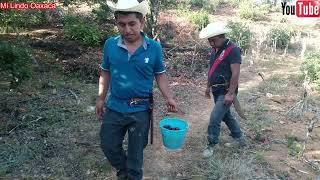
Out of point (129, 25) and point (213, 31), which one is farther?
point (213, 31)

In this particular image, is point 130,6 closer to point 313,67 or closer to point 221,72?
point 221,72

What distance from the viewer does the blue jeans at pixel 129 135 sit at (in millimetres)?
3158

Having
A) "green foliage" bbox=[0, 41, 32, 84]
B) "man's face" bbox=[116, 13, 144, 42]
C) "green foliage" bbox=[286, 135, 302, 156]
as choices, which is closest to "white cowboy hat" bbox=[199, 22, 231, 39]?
"man's face" bbox=[116, 13, 144, 42]

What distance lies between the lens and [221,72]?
408 cm

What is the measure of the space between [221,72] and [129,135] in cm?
138

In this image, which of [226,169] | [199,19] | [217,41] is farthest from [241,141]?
[199,19]

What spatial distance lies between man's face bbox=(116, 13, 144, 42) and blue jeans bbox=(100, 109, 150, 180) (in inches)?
25.0

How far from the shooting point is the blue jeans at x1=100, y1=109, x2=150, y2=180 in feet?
10.4

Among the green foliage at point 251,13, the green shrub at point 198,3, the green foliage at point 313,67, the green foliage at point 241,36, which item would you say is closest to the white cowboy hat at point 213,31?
the green foliage at point 313,67

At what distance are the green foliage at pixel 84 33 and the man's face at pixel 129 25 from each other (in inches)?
200

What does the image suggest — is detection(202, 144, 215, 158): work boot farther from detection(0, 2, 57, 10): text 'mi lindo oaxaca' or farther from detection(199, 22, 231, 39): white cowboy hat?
detection(0, 2, 57, 10): text 'mi lindo oaxaca'

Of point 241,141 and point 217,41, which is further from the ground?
point 217,41

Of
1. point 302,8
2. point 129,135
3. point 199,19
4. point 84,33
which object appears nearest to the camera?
point 129,135

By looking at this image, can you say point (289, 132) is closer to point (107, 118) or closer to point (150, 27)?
point (107, 118)
